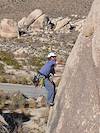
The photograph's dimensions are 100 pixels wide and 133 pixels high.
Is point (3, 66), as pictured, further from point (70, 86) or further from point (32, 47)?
point (70, 86)

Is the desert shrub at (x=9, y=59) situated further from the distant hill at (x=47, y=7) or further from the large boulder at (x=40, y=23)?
the distant hill at (x=47, y=7)

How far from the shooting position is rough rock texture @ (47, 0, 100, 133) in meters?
8.29

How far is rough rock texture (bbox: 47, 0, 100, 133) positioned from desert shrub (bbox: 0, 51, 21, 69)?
2305 cm

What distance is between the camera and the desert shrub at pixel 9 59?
33.2 m

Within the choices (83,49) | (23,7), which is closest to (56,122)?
(83,49)

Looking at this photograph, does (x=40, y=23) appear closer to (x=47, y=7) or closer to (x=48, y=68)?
(x=47, y=7)

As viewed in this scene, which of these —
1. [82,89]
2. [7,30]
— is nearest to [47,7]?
[7,30]

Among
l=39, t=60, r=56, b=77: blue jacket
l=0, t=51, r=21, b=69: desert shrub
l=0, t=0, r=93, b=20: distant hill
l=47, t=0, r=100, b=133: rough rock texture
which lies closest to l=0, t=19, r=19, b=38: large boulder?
l=0, t=51, r=21, b=69: desert shrub

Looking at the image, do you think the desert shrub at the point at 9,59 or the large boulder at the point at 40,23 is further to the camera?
the large boulder at the point at 40,23

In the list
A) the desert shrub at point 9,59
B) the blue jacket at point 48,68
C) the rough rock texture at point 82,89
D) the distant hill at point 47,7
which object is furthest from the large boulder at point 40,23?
the rough rock texture at point 82,89

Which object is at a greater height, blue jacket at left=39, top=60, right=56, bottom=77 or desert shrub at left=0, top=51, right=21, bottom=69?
blue jacket at left=39, top=60, right=56, bottom=77

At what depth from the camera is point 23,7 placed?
85.0 meters

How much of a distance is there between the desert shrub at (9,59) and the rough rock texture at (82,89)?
75.6 feet

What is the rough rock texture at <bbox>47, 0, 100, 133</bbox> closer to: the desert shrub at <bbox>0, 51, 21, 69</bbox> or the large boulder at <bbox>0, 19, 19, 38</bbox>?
the desert shrub at <bbox>0, 51, 21, 69</bbox>
